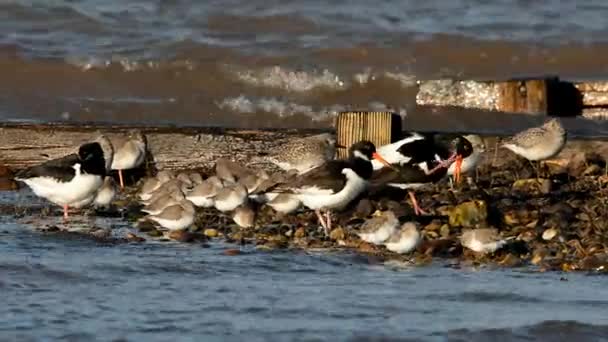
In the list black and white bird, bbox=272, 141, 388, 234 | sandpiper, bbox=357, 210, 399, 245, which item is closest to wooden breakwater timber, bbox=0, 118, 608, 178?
black and white bird, bbox=272, 141, 388, 234

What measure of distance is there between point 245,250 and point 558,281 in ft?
6.49

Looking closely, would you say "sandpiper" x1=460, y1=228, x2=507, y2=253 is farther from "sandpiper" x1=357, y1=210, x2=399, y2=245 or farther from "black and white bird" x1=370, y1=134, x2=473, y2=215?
"black and white bird" x1=370, y1=134, x2=473, y2=215

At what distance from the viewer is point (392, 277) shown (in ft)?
26.8

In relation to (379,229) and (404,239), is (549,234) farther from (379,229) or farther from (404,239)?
(379,229)

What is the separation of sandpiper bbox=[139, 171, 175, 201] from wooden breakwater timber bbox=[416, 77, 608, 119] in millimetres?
3382

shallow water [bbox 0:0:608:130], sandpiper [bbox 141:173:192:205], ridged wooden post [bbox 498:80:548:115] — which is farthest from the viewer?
shallow water [bbox 0:0:608:130]

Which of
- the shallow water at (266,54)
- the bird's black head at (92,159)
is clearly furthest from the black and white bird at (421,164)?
the shallow water at (266,54)

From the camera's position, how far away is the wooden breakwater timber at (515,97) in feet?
41.6

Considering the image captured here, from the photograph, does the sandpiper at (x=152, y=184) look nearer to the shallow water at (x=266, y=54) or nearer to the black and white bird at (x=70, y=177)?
the black and white bird at (x=70, y=177)

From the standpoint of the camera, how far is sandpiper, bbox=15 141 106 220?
32.4ft

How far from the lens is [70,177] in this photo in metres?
9.88

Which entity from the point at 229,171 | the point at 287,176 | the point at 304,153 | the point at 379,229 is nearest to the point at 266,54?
the point at 304,153

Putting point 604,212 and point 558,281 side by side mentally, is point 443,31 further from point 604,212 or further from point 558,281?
point 558,281

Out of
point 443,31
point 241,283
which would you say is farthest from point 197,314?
point 443,31
